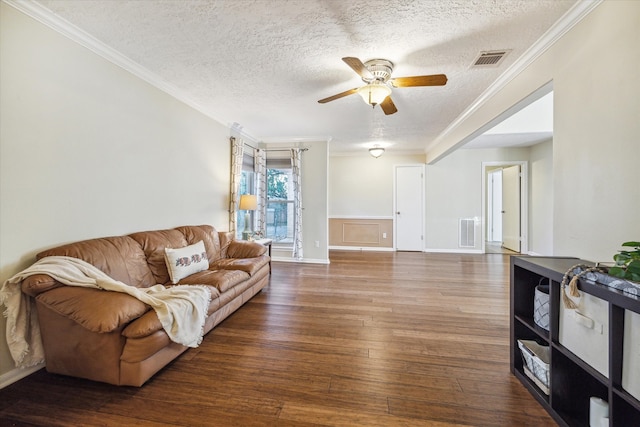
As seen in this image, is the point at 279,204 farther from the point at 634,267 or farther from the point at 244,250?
the point at 634,267

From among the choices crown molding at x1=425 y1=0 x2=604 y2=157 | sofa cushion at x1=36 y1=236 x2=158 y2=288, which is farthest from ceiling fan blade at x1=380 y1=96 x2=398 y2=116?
sofa cushion at x1=36 y1=236 x2=158 y2=288

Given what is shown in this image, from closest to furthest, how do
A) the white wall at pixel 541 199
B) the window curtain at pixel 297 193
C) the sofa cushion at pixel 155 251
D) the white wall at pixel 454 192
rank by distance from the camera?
the sofa cushion at pixel 155 251
the window curtain at pixel 297 193
the white wall at pixel 541 199
the white wall at pixel 454 192

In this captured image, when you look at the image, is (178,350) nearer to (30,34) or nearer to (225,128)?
(30,34)

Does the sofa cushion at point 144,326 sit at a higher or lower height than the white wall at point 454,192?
lower

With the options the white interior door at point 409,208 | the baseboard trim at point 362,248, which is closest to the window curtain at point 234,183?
the baseboard trim at point 362,248

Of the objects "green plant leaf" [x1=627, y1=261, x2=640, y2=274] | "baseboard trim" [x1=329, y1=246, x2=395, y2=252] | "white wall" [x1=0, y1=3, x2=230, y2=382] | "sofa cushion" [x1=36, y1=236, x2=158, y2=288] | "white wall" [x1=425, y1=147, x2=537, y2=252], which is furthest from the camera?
"baseboard trim" [x1=329, y1=246, x2=395, y2=252]

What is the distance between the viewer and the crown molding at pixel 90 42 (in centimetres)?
176

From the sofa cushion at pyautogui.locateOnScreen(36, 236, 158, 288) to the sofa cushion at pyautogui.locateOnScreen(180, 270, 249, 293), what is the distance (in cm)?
36

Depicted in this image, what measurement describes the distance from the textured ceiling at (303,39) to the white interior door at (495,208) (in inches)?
214

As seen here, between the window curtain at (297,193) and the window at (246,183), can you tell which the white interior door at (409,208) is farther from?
the window at (246,183)

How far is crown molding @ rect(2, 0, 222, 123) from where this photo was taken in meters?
1.76

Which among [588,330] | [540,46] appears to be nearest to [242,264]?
[588,330]

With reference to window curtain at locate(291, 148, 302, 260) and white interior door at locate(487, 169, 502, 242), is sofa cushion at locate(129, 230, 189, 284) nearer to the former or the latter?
window curtain at locate(291, 148, 302, 260)

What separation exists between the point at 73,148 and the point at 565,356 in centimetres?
364
